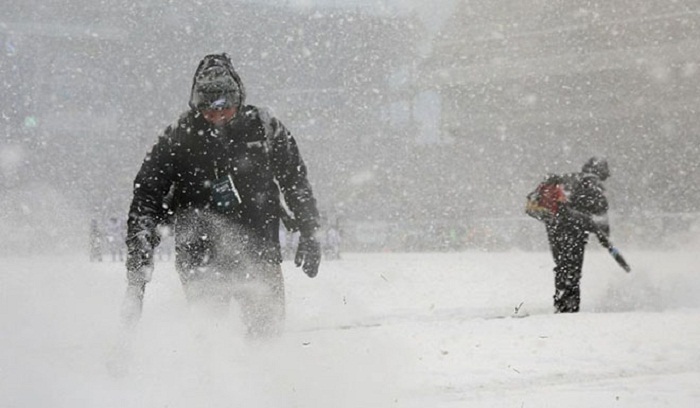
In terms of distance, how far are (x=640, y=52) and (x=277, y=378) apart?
32517 millimetres

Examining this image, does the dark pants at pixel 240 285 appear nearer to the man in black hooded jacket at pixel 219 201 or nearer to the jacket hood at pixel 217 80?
the man in black hooded jacket at pixel 219 201

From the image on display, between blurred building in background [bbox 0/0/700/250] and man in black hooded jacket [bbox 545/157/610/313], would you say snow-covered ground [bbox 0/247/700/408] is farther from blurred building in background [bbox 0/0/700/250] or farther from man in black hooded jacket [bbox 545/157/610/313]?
blurred building in background [bbox 0/0/700/250]

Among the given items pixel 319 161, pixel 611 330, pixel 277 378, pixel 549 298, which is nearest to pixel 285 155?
pixel 277 378

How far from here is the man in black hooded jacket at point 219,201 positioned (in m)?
4.12

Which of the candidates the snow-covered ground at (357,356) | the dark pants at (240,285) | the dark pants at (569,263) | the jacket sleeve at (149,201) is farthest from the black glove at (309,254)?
the dark pants at (569,263)

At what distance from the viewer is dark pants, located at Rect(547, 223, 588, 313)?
329 inches

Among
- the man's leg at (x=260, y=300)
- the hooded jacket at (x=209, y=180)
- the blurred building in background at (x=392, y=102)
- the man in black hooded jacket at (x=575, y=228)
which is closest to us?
the hooded jacket at (x=209, y=180)

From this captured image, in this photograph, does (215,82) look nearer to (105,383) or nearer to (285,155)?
(285,155)

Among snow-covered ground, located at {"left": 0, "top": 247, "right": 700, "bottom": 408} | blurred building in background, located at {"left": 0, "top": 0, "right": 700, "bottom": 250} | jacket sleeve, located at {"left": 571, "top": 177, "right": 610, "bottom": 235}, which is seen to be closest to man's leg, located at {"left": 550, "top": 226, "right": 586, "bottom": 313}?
jacket sleeve, located at {"left": 571, "top": 177, "right": 610, "bottom": 235}

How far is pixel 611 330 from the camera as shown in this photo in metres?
6.69

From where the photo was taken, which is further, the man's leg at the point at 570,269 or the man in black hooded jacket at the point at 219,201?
the man's leg at the point at 570,269

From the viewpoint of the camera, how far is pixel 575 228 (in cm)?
834

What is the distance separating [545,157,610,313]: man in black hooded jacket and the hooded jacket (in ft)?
15.5

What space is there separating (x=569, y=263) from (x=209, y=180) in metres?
5.15
